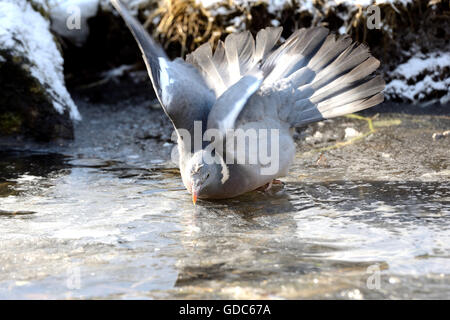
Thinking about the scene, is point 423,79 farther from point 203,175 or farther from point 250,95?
point 203,175

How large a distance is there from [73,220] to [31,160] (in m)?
1.58

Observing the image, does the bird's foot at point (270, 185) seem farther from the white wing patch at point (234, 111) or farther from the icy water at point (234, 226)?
the white wing patch at point (234, 111)

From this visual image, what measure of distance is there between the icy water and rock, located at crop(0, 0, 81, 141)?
250 millimetres

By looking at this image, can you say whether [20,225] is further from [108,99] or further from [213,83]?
[108,99]

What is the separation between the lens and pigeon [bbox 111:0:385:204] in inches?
143

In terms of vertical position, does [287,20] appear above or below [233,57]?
above

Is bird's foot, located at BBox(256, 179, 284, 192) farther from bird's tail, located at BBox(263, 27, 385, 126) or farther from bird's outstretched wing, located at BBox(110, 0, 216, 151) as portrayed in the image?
bird's outstretched wing, located at BBox(110, 0, 216, 151)

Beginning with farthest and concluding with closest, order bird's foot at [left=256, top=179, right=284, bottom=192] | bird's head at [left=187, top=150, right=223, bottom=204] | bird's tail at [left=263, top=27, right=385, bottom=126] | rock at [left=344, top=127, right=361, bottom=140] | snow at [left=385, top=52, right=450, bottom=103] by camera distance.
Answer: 1. snow at [left=385, top=52, right=450, bottom=103]
2. rock at [left=344, top=127, right=361, bottom=140]
3. bird's tail at [left=263, top=27, right=385, bottom=126]
4. bird's foot at [left=256, top=179, right=284, bottom=192]
5. bird's head at [left=187, top=150, right=223, bottom=204]

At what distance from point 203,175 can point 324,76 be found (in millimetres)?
1173

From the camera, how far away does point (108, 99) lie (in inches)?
259

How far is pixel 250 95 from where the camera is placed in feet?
12.5

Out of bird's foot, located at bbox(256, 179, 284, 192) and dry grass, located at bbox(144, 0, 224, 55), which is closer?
bird's foot, located at bbox(256, 179, 284, 192)

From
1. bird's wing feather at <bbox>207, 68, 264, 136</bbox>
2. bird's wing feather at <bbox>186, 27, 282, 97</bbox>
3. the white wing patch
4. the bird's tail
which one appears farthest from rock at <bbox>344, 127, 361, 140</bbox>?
the white wing patch

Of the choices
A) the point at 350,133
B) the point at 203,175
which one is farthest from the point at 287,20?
the point at 203,175
